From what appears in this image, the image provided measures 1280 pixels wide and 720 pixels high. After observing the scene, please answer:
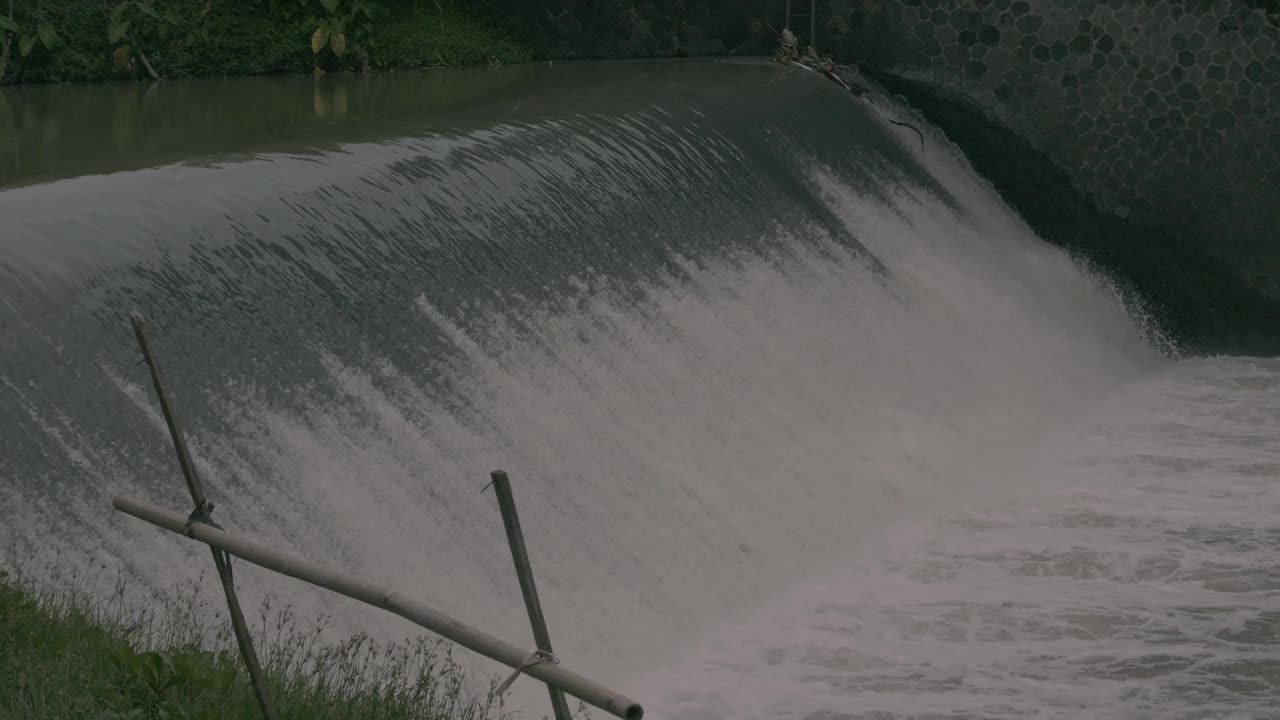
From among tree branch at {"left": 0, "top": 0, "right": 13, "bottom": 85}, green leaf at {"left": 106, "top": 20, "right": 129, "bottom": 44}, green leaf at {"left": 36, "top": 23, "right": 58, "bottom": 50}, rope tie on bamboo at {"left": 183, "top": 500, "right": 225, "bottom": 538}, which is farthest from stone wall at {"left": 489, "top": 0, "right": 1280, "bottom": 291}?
rope tie on bamboo at {"left": 183, "top": 500, "right": 225, "bottom": 538}

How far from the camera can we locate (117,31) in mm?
11688

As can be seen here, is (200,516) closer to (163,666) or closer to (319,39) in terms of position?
(163,666)

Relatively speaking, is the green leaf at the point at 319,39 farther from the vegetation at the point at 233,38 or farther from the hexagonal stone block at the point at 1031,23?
the hexagonal stone block at the point at 1031,23

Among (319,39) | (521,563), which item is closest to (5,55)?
(319,39)

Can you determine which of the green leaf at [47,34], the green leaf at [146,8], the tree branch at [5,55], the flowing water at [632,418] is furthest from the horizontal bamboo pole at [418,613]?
the green leaf at [146,8]

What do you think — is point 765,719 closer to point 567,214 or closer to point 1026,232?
point 567,214

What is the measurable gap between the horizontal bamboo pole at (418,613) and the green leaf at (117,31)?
28.2 feet

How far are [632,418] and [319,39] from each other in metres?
6.61

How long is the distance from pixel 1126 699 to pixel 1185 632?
2.28 ft

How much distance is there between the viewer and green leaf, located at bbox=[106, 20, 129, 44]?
11.7 m

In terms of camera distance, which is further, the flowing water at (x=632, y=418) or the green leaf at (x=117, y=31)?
the green leaf at (x=117, y=31)

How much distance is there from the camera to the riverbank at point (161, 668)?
3596 millimetres

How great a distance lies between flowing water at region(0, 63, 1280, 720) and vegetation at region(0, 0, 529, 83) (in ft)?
7.14

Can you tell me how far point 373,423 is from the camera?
5.70 metres
